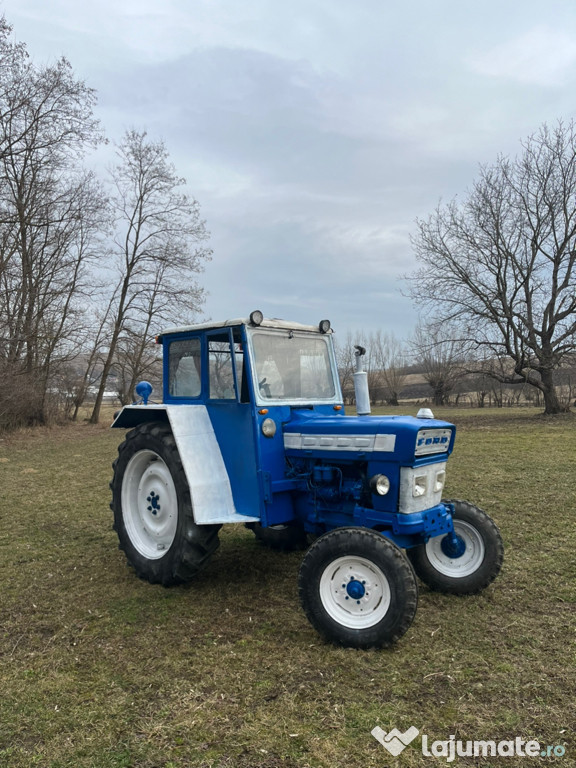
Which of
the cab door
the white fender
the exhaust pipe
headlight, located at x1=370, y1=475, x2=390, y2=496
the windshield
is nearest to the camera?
headlight, located at x1=370, y1=475, x2=390, y2=496

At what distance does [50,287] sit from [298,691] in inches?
801

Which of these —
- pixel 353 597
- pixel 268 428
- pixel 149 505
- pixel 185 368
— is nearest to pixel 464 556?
pixel 353 597

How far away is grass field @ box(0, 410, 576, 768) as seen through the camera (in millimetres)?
2508

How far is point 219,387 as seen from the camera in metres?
4.50

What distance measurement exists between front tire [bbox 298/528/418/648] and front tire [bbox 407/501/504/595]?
40.3 inches

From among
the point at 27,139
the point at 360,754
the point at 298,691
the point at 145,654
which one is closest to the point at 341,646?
the point at 298,691

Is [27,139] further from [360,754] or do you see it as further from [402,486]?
[360,754]

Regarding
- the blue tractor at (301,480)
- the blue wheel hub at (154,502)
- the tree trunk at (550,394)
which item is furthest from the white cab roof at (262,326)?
the tree trunk at (550,394)

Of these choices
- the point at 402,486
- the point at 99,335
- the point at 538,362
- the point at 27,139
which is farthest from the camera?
the point at 99,335

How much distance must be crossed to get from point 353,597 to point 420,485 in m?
0.93

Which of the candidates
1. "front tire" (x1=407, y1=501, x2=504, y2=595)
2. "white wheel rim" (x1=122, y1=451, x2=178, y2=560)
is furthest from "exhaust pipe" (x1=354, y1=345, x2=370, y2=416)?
"white wheel rim" (x1=122, y1=451, x2=178, y2=560)

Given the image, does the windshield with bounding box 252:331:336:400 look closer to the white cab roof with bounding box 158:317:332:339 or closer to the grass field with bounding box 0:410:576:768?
the white cab roof with bounding box 158:317:332:339

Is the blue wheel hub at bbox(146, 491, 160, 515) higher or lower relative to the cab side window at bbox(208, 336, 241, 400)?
lower

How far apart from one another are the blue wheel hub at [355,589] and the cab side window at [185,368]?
210cm
